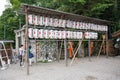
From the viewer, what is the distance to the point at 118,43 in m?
19.2

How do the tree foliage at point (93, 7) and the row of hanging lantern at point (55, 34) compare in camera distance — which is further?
the tree foliage at point (93, 7)

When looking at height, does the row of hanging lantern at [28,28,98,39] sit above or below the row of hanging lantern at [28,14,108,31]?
below

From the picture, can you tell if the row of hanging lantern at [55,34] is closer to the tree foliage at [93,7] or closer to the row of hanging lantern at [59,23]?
the row of hanging lantern at [59,23]

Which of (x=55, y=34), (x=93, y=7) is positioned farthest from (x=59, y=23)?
(x=93, y=7)

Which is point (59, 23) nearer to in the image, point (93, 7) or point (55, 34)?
point (55, 34)

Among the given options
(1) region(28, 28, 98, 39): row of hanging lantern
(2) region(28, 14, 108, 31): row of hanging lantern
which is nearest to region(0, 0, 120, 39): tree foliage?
(2) region(28, 14, 108, 31): row of hanging lantern

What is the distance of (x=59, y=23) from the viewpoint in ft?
40.5

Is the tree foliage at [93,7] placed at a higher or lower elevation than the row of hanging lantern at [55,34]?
higher

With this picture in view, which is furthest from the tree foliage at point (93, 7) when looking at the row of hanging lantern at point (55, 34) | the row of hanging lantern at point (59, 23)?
the row of hanging lantern at point (55, 34)

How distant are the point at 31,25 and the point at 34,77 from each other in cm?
310

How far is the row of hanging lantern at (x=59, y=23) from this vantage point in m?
10.6

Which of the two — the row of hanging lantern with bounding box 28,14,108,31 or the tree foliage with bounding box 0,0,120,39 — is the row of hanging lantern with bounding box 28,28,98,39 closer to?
the row of hanging lantern with bounding box 28,14,108,31

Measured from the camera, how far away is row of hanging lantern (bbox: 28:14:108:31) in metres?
10.6

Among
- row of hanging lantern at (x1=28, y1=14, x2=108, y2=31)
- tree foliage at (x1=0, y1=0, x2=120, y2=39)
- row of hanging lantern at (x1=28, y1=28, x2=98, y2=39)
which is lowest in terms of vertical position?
row of hanging lantern at (x1=28, y1=28, x2=98, y2=39)
